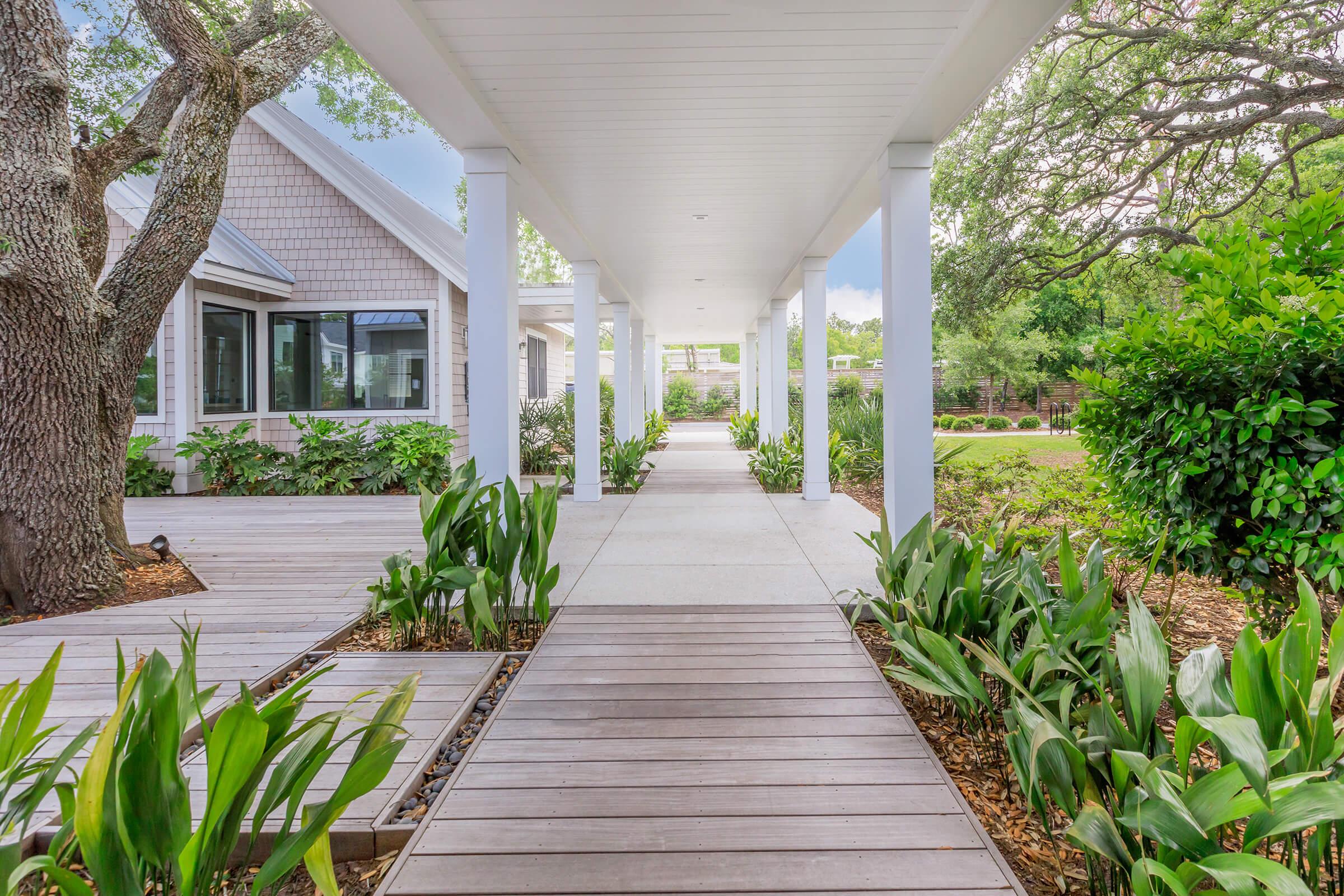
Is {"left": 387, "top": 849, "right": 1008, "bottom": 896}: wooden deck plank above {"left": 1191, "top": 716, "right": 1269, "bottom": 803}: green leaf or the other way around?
the other way around

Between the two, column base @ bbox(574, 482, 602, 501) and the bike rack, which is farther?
the bike rack

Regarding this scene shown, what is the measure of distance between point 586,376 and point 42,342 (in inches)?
178

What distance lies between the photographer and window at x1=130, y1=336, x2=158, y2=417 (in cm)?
817

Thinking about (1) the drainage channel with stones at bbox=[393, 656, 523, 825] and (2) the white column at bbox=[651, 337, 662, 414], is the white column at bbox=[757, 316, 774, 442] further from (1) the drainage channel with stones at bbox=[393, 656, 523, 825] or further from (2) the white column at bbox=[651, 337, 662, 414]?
(1) the drainage channel with stones at bbox=[393, 656, 523, 825]

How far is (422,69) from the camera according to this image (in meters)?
3.24

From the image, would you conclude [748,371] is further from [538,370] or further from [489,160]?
[489,160]

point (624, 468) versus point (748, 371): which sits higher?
point (748, 371)

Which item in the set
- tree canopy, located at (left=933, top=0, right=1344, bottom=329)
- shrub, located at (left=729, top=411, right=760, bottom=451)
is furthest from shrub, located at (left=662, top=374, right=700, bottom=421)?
tree canopy, located at (left=933, top=0, right=1344, bottom=329)

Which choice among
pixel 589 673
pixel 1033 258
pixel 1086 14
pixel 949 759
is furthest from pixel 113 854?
pixel 1033 258

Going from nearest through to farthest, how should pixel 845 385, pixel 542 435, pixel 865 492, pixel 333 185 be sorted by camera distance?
pixel 865 492, pixel 333 185, pixel 542 435, pixel 845 385

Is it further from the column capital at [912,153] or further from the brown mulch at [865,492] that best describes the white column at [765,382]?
the column capital at [912,153]

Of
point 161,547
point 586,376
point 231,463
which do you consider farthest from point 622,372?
point 161,547

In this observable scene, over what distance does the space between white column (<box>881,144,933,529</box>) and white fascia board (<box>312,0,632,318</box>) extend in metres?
2.33

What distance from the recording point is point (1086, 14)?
5820mm
